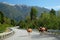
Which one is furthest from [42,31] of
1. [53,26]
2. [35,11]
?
[35,11]

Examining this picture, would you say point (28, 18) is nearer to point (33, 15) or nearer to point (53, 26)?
point (33, 15)

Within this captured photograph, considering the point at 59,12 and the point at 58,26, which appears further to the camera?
the point at 59,12

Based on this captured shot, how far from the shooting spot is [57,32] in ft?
116

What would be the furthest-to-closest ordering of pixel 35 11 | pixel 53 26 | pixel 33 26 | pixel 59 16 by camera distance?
pixel 35 11, pixel 33 26, pixel 59 16, pixel 53 26

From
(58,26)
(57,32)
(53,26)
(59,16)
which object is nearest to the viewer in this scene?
(57,32)

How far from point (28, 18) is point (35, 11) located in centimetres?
1064

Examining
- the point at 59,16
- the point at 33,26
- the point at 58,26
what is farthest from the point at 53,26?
the point at 33,26

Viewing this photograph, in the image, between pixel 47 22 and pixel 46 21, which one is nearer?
pixel 47 22

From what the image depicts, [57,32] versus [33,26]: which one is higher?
[57,32]

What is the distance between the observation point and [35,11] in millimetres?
138625

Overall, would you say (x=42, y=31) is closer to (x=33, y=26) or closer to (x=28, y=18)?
(x=33, y=26)

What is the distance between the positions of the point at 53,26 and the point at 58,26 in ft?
14.2

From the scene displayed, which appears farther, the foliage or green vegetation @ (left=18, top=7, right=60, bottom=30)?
green vegetation @ (left=18, top=7, right=60, bottom=30)

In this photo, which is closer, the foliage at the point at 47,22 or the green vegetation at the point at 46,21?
the foliage at the point at 47,22
